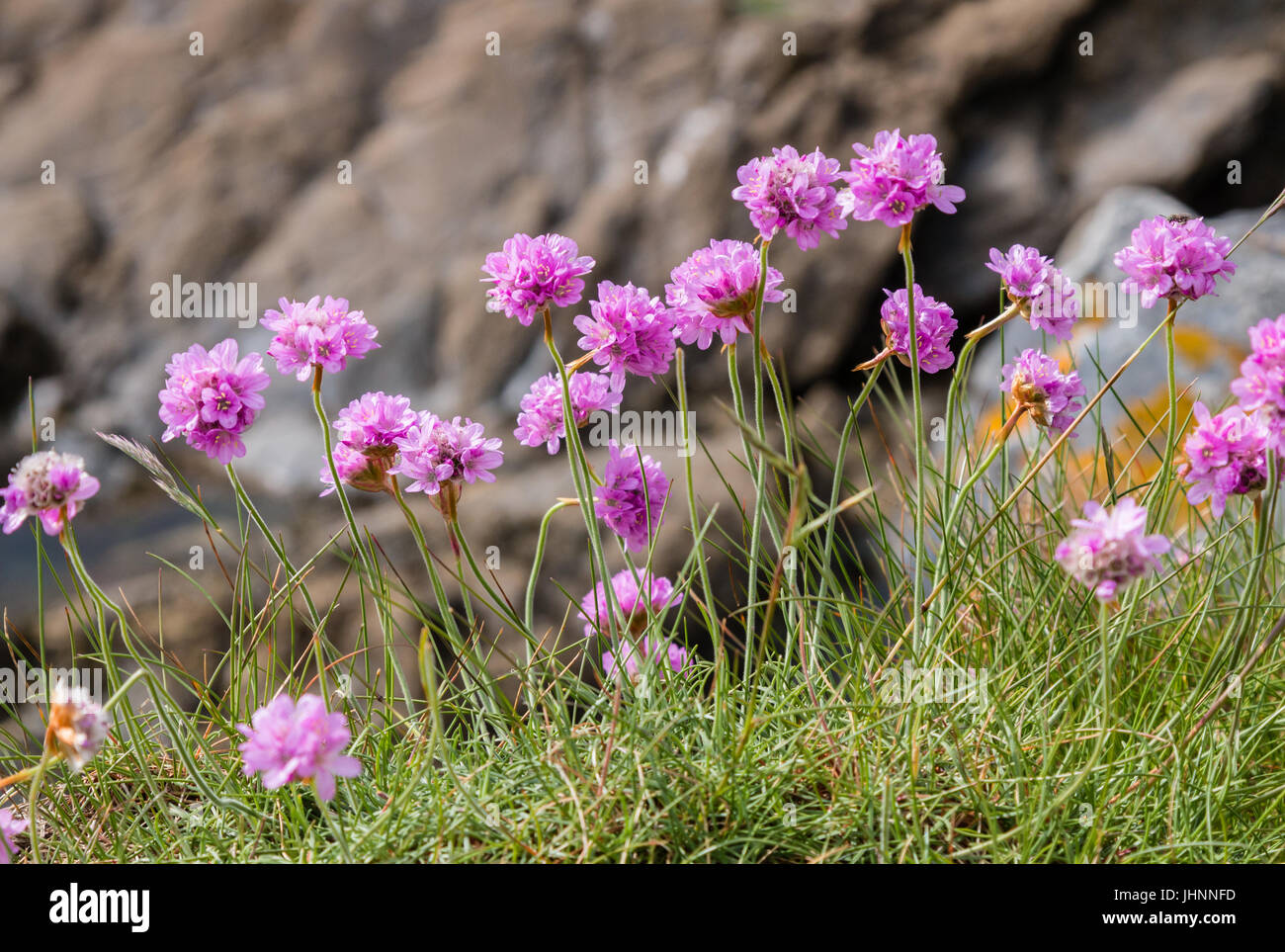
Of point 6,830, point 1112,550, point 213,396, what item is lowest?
point 6,830

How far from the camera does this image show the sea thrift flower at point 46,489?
2.81 feet

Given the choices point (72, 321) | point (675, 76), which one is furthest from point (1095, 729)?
point (72, 321)

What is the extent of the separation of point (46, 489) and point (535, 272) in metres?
0.47

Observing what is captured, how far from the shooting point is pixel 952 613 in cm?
111

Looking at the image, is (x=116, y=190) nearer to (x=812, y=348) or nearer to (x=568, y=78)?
(x=568, y=78)

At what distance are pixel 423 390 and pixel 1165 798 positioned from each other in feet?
11.1

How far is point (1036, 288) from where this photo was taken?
114 centimetres

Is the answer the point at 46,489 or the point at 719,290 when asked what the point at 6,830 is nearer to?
the point at 46,489

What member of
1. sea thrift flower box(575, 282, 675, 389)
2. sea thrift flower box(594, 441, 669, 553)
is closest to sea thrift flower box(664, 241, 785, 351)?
sea thrift flower box(575, 282, 675, 389)

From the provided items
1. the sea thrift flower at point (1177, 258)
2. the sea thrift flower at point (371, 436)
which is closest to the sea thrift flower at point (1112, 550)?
the sea thrift flower at point (1177, 258)

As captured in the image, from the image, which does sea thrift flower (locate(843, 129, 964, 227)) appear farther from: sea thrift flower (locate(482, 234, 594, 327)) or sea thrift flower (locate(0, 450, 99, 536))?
sea thrift flower (locate(0, 450, 99, 536))

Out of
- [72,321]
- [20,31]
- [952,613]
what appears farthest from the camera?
[20,31]

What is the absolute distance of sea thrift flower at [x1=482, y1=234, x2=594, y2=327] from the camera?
3.45 ft

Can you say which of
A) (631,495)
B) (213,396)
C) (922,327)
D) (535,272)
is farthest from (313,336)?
(922,327)
